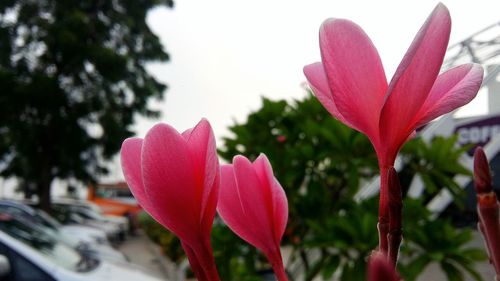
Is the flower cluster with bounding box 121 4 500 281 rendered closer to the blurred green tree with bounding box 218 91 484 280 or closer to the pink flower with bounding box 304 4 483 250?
the pink flower with bounding box 304 4 483 250

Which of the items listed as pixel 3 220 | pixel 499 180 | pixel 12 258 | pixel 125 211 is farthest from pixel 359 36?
pixel 125 211

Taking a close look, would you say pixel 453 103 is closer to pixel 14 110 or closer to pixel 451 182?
pixel 451 182

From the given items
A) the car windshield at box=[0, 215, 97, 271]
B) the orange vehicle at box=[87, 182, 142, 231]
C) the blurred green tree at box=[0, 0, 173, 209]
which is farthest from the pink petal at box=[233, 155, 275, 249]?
the orange vehicle at box=[87, 182, 142, 231]

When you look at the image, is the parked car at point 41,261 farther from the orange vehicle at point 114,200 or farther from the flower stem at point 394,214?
the orange vehicle at point 114,200

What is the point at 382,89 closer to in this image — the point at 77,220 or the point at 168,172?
the point at 168,172

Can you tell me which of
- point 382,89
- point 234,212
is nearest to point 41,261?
point 234,212

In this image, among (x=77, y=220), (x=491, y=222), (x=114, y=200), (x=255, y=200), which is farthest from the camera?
(x=114, y=200)
